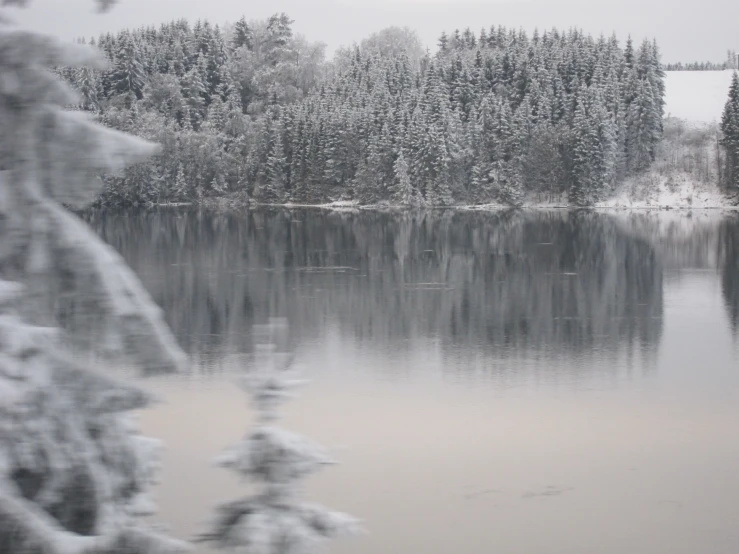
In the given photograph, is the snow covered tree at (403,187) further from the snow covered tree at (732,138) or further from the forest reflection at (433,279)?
the snow covered tree at (732,138)

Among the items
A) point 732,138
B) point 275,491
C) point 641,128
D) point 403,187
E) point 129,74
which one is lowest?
point 275,491

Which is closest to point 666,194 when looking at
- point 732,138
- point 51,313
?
point 732,138

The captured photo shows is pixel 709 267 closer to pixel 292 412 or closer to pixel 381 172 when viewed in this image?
A: pixel 292 412

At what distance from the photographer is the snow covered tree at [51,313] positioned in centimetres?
371

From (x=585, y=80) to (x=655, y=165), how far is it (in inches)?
421

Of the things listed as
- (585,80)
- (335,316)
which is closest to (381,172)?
(585,80)

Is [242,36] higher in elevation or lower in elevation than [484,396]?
higher

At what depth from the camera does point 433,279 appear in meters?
30.7

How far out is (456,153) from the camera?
7962cm

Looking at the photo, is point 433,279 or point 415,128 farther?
point 415,128

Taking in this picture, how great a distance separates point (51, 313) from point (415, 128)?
3031 inches

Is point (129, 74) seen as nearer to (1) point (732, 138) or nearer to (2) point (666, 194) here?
(2) point (666, 194)

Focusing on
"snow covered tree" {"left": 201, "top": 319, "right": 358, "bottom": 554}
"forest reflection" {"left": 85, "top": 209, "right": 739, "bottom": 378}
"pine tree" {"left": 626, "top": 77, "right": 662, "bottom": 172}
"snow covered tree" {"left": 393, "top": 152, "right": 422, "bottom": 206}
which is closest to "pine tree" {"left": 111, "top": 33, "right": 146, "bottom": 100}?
"snow covered tree" {"left": 393, "top": 152, "right": 422, "bottom": 206}

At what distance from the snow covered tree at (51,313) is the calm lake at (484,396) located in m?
5.92
